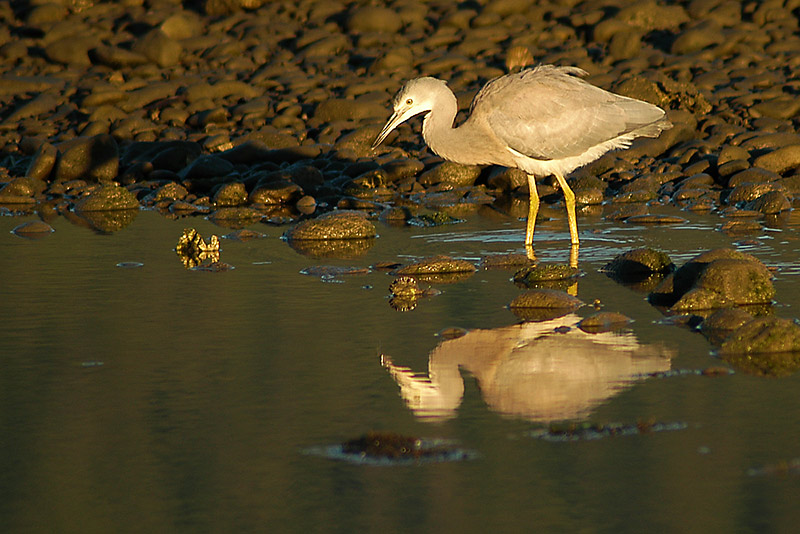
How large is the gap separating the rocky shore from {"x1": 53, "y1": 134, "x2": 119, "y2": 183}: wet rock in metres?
0.02

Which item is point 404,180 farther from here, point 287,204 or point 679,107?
point 679,107

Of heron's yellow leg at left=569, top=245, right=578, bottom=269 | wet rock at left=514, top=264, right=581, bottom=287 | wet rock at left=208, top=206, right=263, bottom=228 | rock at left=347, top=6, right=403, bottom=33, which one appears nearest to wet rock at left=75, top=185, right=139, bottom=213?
wet rock at left=208, top=206, right=263, bottom=228

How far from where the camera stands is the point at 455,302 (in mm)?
7535

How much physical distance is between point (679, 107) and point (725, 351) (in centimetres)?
1014

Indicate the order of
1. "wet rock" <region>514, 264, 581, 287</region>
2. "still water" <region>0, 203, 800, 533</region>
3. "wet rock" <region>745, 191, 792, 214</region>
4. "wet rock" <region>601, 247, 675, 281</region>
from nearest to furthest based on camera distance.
Result: "still water" <region>0, 203, 800, 533</region> < "wet rock" <region>514, 264, 581, 287</region> < "wet rock" <region>601, 247, 675, 281</region> < "wet rock" <region>745, 191, 792, 214</region>

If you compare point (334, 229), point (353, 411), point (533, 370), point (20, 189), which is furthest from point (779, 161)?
point (353, 411)

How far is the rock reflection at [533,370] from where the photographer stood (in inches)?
208

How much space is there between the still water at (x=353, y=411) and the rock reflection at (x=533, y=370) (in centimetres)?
2

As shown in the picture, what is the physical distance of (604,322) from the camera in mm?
6707

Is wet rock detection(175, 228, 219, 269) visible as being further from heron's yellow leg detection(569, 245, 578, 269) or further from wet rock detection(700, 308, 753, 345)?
wet rock detection(700, 308, 753, 345)

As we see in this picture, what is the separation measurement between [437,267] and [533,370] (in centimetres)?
280

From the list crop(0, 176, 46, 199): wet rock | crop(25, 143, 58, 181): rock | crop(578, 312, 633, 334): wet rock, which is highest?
crop(25, 143, 58, 181): rock

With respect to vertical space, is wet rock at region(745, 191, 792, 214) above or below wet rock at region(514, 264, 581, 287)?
above

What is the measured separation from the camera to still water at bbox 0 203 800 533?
13.5 feet
